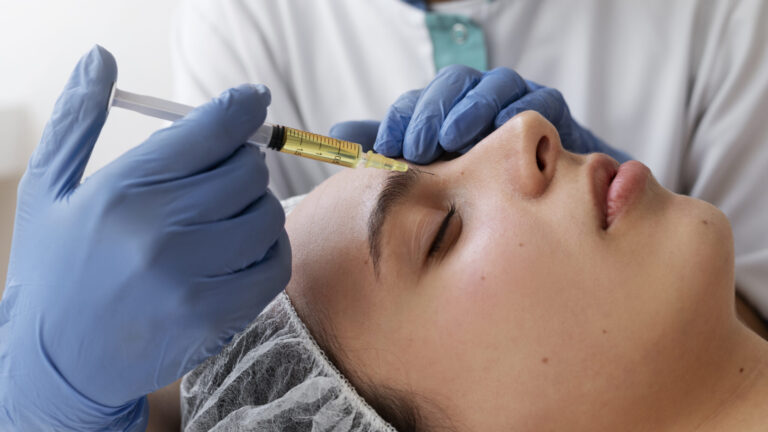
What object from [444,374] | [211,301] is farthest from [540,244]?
[211,301]

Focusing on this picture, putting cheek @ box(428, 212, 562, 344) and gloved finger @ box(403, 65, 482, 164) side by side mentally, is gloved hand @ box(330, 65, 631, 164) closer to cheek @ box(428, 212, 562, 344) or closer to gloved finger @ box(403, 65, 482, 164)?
gloved finger @ box(403, 65, 482, 164)

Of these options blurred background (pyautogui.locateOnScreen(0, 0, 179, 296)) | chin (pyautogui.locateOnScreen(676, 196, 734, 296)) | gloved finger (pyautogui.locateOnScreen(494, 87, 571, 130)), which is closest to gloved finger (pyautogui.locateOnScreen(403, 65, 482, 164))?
gloved finger (pyautogui.locateOnScreen(494, 87, 571, 130))

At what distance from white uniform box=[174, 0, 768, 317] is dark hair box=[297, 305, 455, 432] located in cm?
76

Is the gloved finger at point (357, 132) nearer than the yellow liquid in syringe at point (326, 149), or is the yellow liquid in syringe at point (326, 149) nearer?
the yellow liquid in syringe at point (326, 149)

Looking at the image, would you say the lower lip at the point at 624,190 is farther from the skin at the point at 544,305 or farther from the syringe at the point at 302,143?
the syringe at the point at 302,143

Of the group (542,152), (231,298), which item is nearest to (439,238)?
(542,152)

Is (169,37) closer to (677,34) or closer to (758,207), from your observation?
(677,34)

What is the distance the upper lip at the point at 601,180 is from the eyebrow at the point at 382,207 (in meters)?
0.27

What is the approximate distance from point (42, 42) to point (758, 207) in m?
2.20

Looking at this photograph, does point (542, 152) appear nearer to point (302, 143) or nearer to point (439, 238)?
point (439, 238)

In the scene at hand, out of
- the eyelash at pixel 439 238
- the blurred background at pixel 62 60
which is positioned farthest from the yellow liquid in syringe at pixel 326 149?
the blurred background at pixel 62 60

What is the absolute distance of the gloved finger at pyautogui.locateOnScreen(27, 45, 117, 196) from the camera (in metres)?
0.89

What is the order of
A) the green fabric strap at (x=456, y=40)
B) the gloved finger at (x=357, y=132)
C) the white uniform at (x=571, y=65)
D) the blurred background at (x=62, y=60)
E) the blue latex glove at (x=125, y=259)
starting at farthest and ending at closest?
the blurred background at (x=62, y=60)
the green fabric strap at (x=456, y=40)
the white uniform at (x=571, y=65)
the gloved finger at (x=357, y=132)
the blue latex glove at (x=125, y=259)

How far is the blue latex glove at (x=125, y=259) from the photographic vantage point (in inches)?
32.7
